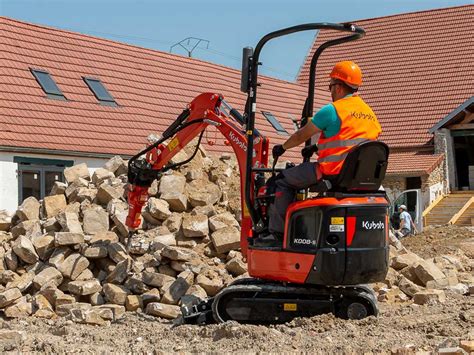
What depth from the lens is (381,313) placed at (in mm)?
8883

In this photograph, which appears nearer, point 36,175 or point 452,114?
point 36,175

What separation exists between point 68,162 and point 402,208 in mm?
8022

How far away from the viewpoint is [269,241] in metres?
8.46

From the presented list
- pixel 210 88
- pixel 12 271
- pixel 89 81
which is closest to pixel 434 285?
pixel 12 271

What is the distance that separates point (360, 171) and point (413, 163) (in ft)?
66.7

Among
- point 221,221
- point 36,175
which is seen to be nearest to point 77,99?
point 36,175

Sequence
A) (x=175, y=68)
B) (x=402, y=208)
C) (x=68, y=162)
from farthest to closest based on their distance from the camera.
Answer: (x=175, y=68) → (x=402, y=208) → (x=68, y=162)

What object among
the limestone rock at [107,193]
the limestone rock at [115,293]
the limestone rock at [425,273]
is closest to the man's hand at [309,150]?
the limestone rock at [115,293]

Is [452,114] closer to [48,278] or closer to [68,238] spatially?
[68,238]

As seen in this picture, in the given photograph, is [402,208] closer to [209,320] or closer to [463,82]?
[463,82]

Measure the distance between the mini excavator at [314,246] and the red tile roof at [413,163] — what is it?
18.4m

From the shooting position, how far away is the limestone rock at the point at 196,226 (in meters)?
11.3

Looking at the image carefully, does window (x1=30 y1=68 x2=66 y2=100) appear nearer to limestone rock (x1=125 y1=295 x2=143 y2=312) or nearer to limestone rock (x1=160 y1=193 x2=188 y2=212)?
limestone rock (x1=160 y1=193 x2=188 y2=212)

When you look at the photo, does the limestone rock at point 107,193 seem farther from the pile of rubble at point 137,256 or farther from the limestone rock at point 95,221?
the limestone rock at point 95,221
